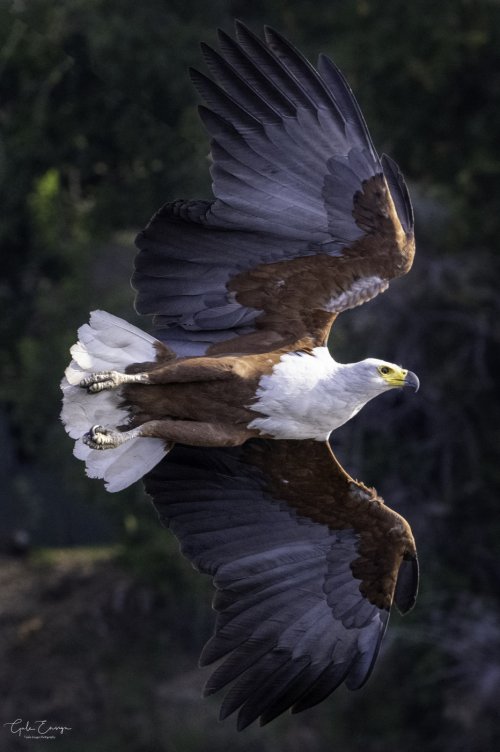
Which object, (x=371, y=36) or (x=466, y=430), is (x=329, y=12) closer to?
(x=371, y=36)

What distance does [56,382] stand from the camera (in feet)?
52.4

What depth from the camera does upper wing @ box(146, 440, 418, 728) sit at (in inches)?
294

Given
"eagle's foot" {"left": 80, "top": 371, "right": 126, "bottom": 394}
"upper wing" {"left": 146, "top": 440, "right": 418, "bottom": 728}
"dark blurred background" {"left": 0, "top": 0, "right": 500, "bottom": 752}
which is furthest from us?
"dark blurred background" {"left": 0, "top": 0, "right": 500, "bottom": 752}

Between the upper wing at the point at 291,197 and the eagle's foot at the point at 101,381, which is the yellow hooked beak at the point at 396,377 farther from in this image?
the eagle's foot at the point at 101,381

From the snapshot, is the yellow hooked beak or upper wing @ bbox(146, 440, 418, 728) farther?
A: upper wing @ bbox(146, 440, 418, 728)

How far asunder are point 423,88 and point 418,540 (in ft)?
15.8

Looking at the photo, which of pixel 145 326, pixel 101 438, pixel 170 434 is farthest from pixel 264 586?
pixel 145 326

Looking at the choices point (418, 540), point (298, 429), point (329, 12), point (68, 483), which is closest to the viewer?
point (298, 429)

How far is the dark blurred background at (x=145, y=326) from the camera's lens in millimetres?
14594

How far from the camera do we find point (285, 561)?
25.1ft

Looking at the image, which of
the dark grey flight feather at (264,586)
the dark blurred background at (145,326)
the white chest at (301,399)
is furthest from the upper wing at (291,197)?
the dark blurred background at (145,326)

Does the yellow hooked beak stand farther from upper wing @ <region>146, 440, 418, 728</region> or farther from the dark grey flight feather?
the dark grey flight feather

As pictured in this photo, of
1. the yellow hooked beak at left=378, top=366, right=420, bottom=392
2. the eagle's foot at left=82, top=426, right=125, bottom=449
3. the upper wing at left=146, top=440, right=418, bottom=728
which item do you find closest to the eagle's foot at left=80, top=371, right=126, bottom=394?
the eagle's foot at left=82, top=426, right=125, bottom=449

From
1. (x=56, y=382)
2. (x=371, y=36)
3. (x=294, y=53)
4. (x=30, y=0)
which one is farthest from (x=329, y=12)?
(x=294, y=53)
